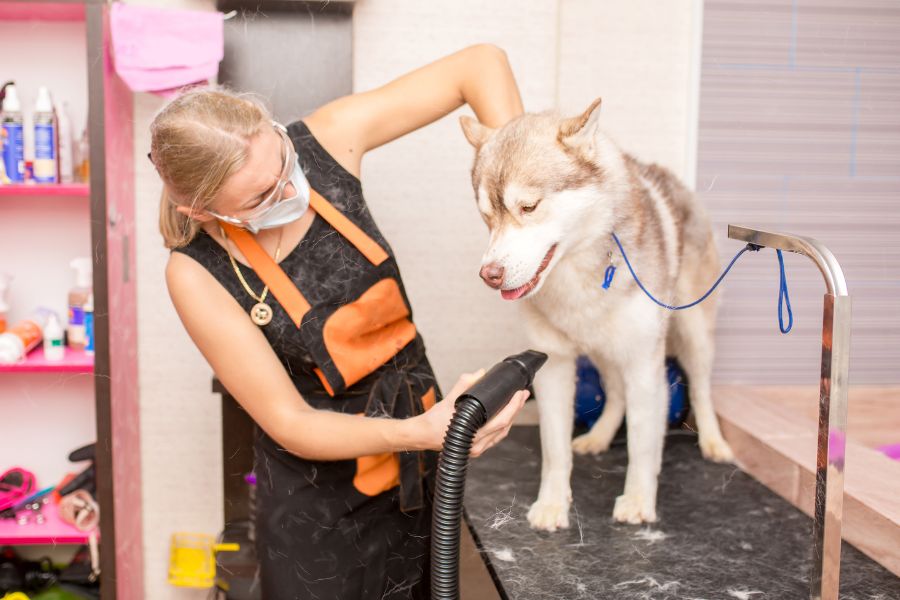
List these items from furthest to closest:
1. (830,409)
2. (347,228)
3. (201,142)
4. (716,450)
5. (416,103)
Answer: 1. (716,450)
2. (416,103)
3. (347,228)
4. (201,142)
5. (830,409)

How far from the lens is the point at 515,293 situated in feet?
4.26

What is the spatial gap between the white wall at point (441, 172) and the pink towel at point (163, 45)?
232mm

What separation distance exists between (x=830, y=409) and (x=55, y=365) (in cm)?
189

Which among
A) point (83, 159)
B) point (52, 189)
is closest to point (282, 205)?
point (52, 189)

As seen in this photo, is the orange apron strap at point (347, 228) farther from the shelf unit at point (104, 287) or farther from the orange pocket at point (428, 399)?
the shelf unit at point (104, 287)

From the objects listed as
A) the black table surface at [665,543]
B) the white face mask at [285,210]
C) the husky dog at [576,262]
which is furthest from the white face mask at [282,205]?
the black table surface at [665,543]

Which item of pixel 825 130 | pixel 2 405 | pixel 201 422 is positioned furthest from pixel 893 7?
pixel 2 405

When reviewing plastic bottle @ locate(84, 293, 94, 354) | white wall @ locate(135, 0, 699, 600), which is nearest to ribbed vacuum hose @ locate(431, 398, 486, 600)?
white wall @ locate(135, 0, 699, 600)

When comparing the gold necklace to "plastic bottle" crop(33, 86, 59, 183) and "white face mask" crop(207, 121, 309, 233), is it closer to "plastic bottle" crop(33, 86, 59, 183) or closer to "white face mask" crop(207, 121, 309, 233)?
"white face mask" crop(207, 121, 309, 233)

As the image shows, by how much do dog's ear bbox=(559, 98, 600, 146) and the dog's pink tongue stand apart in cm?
27

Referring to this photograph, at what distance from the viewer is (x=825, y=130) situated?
57.1 inches

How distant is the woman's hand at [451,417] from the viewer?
3.52 ft

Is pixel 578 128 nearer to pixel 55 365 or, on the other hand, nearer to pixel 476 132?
pixel 476 132

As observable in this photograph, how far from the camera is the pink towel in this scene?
1.93 metres
